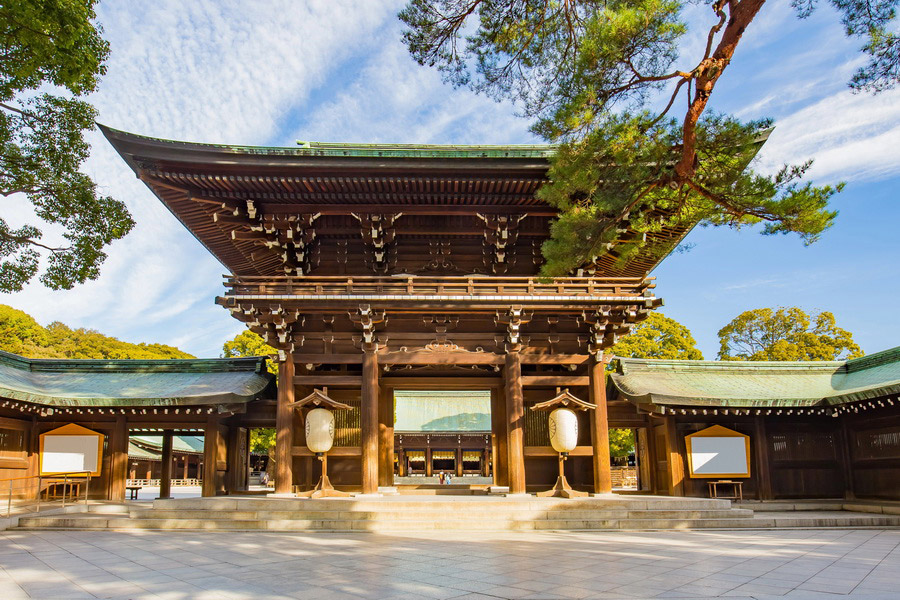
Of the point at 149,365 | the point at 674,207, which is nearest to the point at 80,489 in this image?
the point at 149,365

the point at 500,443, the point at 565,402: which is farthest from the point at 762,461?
the point at 500,443

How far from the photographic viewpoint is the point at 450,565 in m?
8.26

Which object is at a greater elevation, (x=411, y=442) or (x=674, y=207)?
(x=674, y=207)

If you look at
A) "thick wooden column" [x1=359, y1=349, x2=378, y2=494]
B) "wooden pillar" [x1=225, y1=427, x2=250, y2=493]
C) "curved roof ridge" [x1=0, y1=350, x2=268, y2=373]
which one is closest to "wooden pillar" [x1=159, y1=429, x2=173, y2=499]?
"wooden pillar" [x1=225, y1=427, x2=250, y2=493]

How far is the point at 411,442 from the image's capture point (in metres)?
31.9

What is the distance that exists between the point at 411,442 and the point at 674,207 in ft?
76.1

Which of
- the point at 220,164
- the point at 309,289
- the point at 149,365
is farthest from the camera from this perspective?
the point at 149,365

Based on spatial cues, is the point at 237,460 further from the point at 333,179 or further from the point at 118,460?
the point at 333,179

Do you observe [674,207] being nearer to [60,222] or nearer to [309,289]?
[309,289]

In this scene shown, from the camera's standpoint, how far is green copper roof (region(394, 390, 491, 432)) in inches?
1223

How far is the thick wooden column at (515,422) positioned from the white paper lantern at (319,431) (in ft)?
13.9

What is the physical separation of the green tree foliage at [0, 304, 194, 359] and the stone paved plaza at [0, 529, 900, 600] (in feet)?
145

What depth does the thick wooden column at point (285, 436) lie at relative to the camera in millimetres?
14312

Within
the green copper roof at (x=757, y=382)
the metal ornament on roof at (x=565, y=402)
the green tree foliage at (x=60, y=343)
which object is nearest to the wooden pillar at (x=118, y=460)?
the metal ornament on roof at (x=565, y=402)
